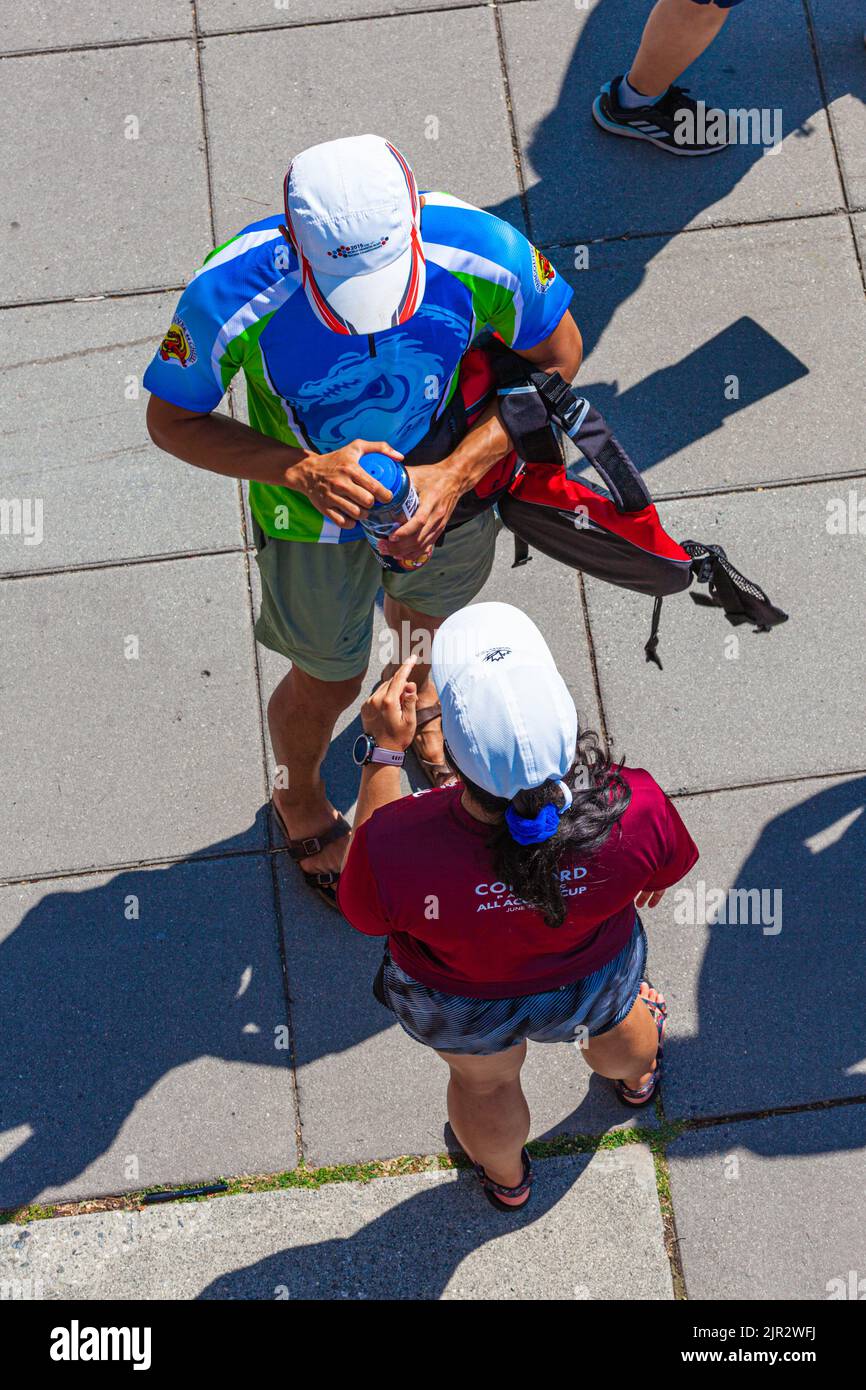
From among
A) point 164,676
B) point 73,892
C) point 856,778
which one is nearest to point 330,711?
point 164,676

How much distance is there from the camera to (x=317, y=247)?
2699mm

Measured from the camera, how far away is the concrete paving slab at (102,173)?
4.81 m

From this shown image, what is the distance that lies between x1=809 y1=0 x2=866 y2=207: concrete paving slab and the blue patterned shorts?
341 cm

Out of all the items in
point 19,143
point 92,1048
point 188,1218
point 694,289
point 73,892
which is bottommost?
point 188,1218

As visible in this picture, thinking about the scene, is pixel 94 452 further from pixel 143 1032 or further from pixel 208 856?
pixel 143 1032

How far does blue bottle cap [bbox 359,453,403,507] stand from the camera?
2.87 m

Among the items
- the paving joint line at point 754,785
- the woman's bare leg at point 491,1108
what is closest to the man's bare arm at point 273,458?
the woman's bare leg at point 491,1108

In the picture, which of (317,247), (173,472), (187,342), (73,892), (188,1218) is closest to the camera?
(317,247)

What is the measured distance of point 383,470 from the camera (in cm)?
287

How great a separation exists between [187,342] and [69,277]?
2.14 m

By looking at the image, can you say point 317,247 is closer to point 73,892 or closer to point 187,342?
point 187,342

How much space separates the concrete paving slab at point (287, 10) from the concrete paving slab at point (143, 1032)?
3340 millimetres

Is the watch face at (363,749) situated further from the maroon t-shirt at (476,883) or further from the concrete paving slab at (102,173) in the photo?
the concrete paving slab at (102,173)

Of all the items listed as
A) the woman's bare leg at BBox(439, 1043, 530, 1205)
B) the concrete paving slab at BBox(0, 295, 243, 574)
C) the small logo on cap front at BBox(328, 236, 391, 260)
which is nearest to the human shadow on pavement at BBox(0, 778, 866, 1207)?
the woman's bare leg at BBox(439, 1043, 530, 1205)
